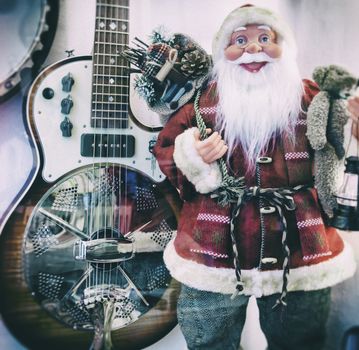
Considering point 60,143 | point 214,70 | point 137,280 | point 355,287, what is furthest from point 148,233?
point 355,287

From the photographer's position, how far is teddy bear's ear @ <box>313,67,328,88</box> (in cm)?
97

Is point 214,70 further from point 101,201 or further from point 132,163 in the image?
point 101,201

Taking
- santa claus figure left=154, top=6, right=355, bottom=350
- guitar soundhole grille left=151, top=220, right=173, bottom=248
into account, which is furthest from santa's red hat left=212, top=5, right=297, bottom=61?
guitar soundhole grille left=151, top=220, right=173, bottom=248

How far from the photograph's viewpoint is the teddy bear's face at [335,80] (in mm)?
957

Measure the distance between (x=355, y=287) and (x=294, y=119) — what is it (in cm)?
40

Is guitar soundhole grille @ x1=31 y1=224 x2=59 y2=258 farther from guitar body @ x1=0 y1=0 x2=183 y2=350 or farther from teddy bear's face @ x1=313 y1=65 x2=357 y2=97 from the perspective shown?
teddy bear's face @ x1=313 y1=65 x2=357 y2=97

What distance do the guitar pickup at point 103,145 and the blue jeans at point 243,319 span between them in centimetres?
32

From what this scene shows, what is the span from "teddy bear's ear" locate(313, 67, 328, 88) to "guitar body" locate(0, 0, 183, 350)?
15.1 inches

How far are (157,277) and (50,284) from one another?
8.8 inches

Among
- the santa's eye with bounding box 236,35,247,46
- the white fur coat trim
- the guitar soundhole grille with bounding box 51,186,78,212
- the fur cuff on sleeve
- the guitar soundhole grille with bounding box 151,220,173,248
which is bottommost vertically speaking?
the white fur coat trim

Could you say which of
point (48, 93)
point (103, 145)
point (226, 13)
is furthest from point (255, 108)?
point (48, 93)

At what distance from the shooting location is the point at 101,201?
982mm

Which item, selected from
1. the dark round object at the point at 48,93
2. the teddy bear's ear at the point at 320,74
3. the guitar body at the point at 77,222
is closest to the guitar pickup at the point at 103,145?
the guitar body at the point at 77,222

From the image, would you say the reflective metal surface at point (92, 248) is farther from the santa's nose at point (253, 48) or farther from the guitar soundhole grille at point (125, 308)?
the santa's nose at point (253, 48)
